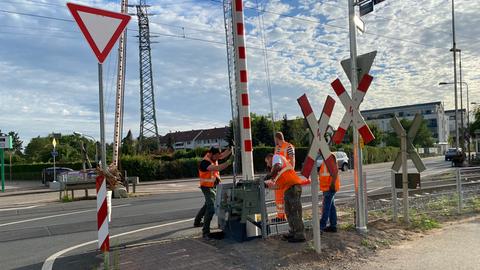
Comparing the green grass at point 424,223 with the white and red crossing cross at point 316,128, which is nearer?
the white and red crossing cross at point 316,128

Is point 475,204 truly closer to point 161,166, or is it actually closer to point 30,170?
point 161,166

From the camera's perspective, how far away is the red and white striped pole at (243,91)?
7.45m

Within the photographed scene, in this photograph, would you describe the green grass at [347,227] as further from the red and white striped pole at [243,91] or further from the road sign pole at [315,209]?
the red and white striped pole at [243,91]

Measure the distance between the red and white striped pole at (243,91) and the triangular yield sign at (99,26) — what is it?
233 cm

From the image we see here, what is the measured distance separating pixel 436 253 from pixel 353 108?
2554 millimetres

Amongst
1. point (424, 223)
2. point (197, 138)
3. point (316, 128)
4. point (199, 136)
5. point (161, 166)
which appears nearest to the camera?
point (316, 128)

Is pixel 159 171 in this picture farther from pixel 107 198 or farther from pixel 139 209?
pixel 107 198

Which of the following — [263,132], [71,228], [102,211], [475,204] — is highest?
[263,132]

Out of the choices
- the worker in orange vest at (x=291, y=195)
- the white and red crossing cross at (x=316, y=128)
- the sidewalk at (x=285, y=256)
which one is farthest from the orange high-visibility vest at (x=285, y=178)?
the sidewalk at (x=285, y=256)

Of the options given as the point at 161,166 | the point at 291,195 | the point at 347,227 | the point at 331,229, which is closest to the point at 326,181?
the point at 331,229

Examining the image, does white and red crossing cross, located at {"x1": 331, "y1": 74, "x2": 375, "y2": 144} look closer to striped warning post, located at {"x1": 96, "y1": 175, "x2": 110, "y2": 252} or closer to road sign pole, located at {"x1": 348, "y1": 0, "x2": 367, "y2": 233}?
road sign pole, located at {"x1": 348, "y1": 0, "x2": 367, "y2": 233}

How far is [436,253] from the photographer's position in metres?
6.38

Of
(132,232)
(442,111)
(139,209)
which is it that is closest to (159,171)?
(139,209)

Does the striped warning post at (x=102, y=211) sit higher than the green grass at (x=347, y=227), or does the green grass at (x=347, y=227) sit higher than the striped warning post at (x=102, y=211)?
the striped warning post at (x=102, y=211)
